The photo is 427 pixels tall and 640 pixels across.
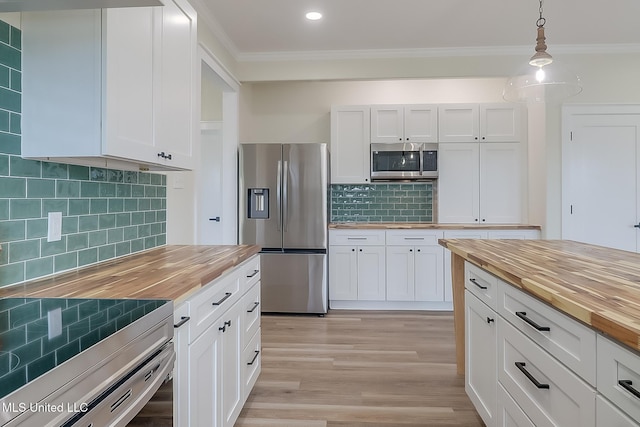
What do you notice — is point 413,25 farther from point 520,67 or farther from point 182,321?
point 182,321

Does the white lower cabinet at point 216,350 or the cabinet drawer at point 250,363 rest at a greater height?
the white lower cabinet at point 216,350

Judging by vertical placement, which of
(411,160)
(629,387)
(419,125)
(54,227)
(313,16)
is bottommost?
(629,387)

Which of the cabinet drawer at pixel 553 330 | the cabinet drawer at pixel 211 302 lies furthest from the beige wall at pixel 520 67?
the cabinet drawer at pixel 553 330

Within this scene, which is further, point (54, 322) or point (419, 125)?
point (419, 125)

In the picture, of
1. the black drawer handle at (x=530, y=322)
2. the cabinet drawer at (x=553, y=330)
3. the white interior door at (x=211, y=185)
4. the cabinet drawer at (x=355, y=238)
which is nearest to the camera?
the cabinet drawer at (x=553, y=330)

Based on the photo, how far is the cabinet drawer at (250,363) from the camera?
1977 mm

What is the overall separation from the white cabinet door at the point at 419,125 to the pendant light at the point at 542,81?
1675mm

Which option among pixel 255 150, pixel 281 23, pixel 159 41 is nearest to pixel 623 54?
pixel 281 23

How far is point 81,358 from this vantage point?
2.31 ft

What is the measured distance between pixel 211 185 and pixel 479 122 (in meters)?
3.24

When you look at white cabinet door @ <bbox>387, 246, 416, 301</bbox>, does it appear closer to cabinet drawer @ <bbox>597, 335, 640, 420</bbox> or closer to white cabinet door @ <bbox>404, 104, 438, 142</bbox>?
white cabinet door @ <bbox>404, 104, 438, 142</bbox>

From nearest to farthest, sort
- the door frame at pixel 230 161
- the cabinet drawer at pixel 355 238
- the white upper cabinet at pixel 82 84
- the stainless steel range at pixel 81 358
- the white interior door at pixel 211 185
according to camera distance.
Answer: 1. the stainless steel range at pixel 81 358
2. the white upper cabinet at pixel 82 84
3. the door frame at pixel 230 161
4. the cabinet drawer at pixel 355 238
5. the white interior door at pixel 211 185

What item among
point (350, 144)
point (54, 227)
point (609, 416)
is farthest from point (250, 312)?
point (350, 144)

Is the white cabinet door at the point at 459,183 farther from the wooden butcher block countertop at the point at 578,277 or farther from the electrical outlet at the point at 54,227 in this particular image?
the electrical outlet at the point at 54,227
